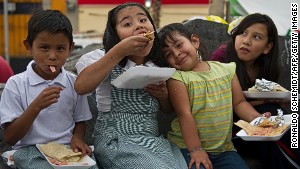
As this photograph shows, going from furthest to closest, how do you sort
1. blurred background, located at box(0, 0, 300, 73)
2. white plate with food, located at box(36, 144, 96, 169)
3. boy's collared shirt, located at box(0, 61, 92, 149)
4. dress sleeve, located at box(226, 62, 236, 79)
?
blurred background, located at box(0, 0, 300, 73) → dress sleeve, located at box(226, 62, 236, 79) → boy's collared shirt, located at box(0, 61, 92, 149) → white plate with food, located at box(36, 144, 96, 169)

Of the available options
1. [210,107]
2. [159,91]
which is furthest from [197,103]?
[159,91]

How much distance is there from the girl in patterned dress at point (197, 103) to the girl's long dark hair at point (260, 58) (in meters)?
0.33

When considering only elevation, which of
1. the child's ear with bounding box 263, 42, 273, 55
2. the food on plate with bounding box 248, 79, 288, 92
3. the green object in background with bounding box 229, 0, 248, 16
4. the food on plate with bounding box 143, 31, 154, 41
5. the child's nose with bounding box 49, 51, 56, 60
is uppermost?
the food on plate with bounding box 143, 31, 154, 41

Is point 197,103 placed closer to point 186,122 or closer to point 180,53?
point 186,122

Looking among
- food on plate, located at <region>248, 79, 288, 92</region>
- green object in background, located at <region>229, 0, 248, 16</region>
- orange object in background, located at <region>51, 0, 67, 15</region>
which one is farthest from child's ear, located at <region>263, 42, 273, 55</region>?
orange object in background, located at <region>51, 0, 67, 15</region>

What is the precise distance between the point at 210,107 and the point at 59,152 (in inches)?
35.0

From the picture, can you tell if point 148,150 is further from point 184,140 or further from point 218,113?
point 218,113

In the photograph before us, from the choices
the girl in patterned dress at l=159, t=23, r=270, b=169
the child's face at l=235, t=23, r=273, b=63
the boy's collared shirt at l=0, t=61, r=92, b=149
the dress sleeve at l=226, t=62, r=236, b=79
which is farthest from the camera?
the child's face at l=235, t=23, r=273, b=63

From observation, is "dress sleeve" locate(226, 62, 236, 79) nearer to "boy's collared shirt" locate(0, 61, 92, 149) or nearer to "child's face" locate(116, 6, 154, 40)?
"child's face" locate(116, 6, 154, 40)

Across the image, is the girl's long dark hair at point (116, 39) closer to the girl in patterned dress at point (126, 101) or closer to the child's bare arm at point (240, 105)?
the girl in patterned dress at point (126, 101)

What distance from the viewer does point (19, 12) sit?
11.0 meters

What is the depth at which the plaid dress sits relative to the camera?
9.84 feet

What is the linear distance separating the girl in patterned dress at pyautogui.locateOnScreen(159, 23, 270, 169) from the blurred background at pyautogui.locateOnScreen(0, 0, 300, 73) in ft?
5.50

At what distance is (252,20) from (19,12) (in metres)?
7.84
